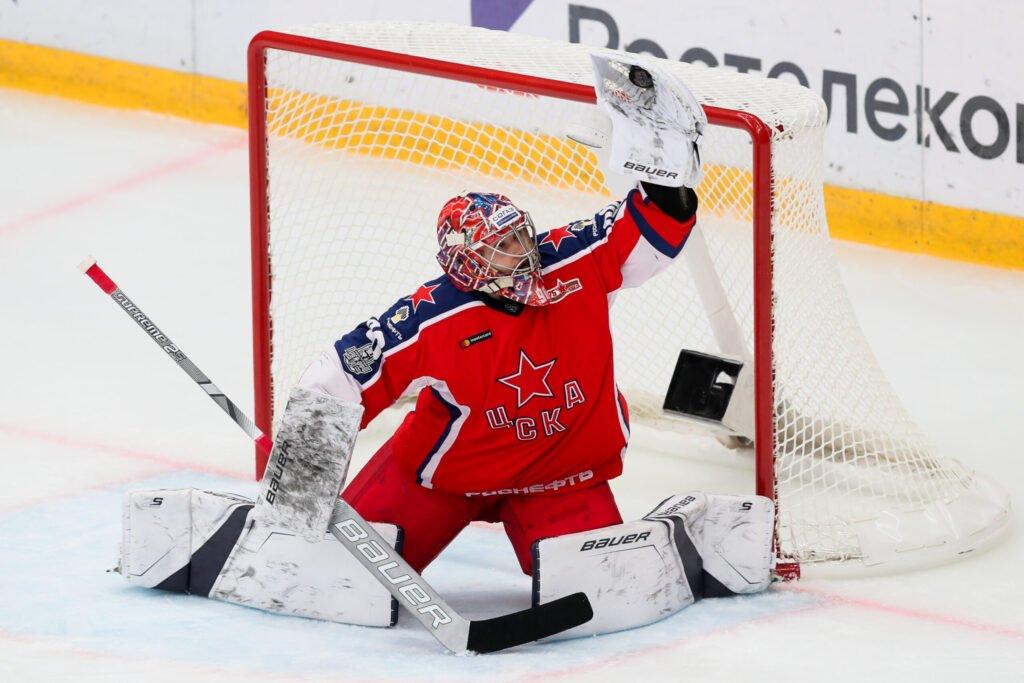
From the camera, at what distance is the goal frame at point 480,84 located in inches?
159

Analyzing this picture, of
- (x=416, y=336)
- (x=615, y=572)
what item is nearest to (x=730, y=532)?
(x=615, y=572)

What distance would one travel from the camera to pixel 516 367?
3918 mm

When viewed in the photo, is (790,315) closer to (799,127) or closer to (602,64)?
(799,127)

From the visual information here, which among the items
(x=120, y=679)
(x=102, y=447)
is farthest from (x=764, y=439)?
(x=102, y=447)

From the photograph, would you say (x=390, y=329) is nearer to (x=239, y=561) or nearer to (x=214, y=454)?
(x=239, y=561)

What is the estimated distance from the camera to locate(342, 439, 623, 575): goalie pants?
13.4ft

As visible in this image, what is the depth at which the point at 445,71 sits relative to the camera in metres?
4.44

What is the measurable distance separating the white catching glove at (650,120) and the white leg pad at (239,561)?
32.1 inches

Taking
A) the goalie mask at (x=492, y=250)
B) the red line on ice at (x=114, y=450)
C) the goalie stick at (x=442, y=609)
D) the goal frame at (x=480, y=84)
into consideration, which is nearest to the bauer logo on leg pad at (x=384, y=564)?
the goalie stick at (x=442, y=609)

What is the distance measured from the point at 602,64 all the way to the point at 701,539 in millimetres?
919

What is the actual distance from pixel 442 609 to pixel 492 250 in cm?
65

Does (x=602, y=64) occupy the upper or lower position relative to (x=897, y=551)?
upper

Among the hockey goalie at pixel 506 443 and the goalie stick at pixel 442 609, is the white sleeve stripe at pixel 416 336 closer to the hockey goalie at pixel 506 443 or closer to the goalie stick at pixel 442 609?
the hockey goalie at pixel 506 443

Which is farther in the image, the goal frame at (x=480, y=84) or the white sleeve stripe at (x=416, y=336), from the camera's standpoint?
the goal frame at (x=480, y=84)
